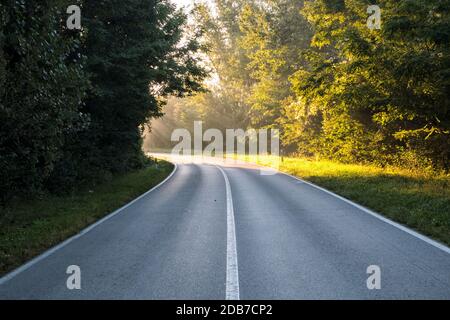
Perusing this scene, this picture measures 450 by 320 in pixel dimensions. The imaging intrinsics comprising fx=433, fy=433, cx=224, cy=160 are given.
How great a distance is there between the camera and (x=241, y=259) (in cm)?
705

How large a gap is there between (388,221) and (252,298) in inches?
244

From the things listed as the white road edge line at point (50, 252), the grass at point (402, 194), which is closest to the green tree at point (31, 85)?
the white road edge line at point (50, 252)

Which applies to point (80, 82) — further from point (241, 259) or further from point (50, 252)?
point (241, 259)

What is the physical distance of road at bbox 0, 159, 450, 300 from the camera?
5.53 metres

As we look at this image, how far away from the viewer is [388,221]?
1029cm

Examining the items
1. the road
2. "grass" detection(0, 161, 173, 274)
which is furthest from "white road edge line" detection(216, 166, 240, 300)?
"grass" detection(0, 161, 173, 274)

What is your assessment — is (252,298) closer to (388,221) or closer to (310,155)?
(388,221)

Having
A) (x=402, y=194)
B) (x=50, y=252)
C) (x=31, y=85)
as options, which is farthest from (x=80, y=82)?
(x=402, y=194)

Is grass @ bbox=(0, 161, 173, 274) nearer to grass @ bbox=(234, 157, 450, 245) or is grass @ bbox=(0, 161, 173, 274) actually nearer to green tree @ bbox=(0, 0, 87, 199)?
green tree @ bbox=(0, 0, 87, 199)

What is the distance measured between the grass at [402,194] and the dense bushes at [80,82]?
8117 mm

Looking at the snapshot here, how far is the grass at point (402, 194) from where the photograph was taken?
9711mm

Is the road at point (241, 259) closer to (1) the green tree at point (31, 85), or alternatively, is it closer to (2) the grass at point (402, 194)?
(2) the grass at point (402, 194)

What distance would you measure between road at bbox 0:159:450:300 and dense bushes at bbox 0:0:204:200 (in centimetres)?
238
